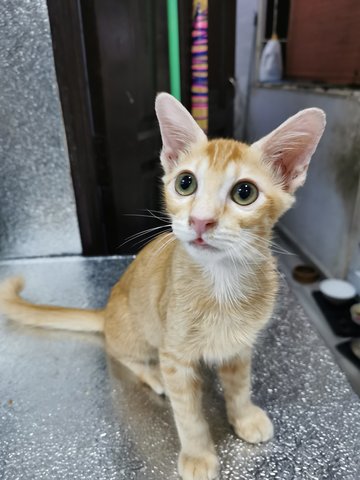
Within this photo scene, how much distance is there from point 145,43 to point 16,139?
44 centimetres

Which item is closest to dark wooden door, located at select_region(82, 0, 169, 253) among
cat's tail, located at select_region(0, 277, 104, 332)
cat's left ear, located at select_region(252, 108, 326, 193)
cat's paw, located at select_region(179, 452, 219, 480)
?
cat's tail, located at select_region(0, 277, 104, 332)

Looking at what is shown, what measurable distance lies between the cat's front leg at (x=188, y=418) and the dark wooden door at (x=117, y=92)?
0.65 m

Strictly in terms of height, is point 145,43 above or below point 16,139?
above

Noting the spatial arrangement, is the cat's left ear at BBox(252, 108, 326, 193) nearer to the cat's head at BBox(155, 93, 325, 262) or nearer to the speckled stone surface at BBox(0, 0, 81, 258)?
the cat's head at BBox(155, 93, 325, 262)

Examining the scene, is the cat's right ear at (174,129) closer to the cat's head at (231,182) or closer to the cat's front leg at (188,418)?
the cat's head at (231,182)

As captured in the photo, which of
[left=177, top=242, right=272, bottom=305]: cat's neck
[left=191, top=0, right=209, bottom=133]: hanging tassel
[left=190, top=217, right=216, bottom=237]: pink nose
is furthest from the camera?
[left=191, top=0, right=209, bottom=133]: hanging tassel

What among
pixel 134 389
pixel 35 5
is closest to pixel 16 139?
pixel 35 5

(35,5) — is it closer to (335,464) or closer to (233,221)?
(233,221)

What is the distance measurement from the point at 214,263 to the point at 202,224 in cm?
12

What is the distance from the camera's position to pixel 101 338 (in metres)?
0.93

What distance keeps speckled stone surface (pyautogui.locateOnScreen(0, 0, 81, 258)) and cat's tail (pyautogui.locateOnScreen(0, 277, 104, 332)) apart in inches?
11.5

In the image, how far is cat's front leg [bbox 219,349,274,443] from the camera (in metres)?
0.67

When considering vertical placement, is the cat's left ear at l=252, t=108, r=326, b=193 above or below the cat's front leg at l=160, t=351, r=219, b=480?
above

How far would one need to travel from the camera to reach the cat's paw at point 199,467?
605 millimetres
